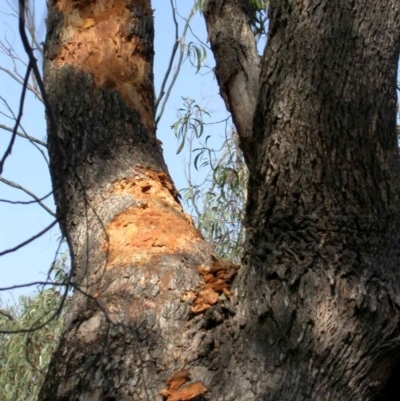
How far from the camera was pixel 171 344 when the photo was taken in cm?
164

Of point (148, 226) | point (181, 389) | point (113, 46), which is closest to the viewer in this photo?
point (181, 389)

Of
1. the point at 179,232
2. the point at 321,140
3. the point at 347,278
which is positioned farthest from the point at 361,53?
the point at 179,232

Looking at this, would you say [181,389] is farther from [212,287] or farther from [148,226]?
[148,226]

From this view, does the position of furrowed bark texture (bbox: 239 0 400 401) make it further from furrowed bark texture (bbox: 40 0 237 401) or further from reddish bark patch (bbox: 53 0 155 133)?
reddish bark patch (bbox: 53 0 155 133)

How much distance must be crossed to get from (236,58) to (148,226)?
880 mm

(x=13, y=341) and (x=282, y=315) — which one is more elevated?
(x=13, y=341)

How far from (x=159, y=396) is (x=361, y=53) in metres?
0.82

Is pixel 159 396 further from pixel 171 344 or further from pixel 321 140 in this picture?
pixel 321 140

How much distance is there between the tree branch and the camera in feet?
8.27

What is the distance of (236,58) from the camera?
2629 mm

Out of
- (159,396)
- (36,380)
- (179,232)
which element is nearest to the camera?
(159,396)

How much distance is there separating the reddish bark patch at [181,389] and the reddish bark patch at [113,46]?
0.87 m

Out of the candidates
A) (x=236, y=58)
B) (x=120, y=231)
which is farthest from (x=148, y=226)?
(x=236, y=58)

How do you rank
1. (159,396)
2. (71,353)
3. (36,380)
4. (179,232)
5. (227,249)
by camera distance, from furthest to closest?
(227,249) < (36,380) < (179,232) < (71,353) < (159,396)
